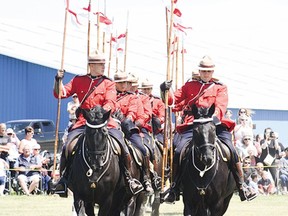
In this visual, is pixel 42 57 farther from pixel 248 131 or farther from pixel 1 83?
pixel 248 131

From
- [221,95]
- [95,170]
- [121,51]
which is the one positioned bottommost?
[95,170]

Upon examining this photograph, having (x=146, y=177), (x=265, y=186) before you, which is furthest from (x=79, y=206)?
(x=265, y=186)

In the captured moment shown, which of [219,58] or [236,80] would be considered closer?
[236,80]

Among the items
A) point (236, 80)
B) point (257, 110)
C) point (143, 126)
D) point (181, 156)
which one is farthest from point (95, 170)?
point (236, 80)

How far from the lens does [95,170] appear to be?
16984mm

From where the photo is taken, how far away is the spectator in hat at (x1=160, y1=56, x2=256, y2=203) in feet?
57.5

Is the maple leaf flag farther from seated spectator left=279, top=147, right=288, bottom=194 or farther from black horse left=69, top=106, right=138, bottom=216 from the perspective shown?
seated spectator left=279, top=147, right=288, bottom=194

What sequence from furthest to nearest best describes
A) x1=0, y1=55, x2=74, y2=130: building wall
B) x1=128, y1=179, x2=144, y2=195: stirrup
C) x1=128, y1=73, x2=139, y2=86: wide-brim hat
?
1. x1=0, y1=55, x2=74, y2=130: building wall
2. x1=128, y1=73, x2=139, y2=86: wide-brim hat
3. x1=128, y1=179, x2=144, y2=195: stirrup

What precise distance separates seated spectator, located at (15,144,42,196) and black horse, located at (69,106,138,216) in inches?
461

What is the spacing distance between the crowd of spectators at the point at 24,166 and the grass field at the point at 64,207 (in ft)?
2.12

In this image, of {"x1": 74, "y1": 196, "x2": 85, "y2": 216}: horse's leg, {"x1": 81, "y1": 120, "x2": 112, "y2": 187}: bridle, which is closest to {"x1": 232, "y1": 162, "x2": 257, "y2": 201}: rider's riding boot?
{"x1": 81, "y1": 120, "x2": 112, "y2": 187}: bridle

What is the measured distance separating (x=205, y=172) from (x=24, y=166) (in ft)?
43.2

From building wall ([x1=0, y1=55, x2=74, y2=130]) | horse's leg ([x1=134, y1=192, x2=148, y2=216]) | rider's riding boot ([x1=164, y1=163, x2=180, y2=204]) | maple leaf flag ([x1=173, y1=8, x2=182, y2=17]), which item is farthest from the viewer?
building wall ([x1=0, y1=55, x2=74, y2=130])

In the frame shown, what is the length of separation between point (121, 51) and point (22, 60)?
48.1 ft
